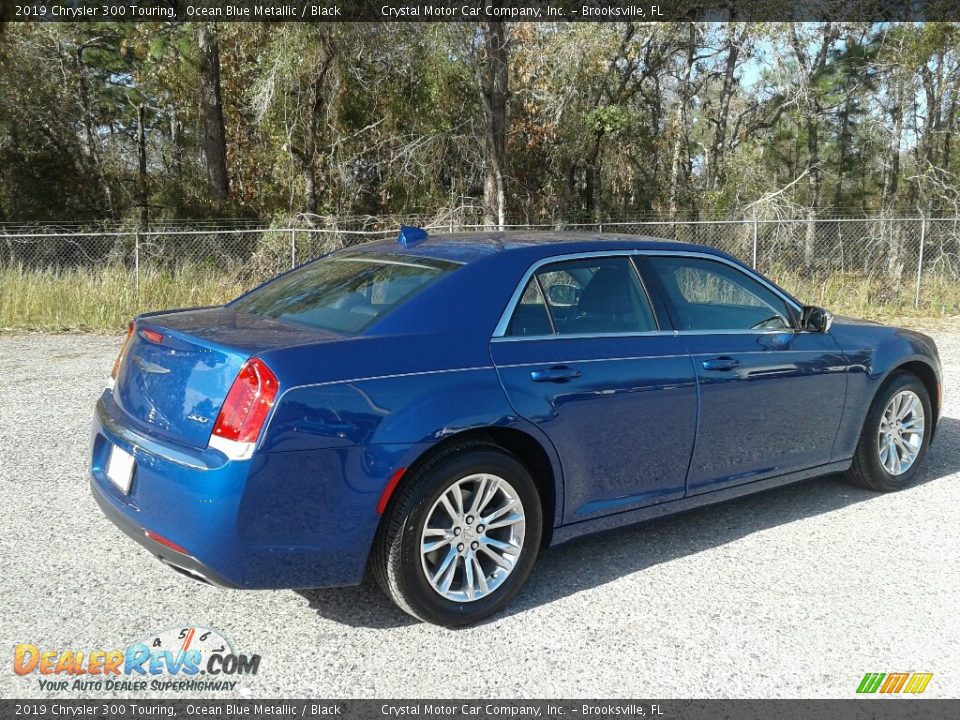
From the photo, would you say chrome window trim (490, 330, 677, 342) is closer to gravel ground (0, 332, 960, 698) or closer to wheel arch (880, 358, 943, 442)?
gravel ground (0, 332, 960, 698)

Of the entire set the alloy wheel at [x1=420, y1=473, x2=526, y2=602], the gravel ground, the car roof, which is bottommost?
the gravel ground

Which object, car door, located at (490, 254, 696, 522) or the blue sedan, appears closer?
the blue sedan

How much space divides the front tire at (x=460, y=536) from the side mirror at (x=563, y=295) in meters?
0.82

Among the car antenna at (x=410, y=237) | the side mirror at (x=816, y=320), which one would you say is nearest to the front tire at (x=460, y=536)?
the car antenna at (x=410, y=237)

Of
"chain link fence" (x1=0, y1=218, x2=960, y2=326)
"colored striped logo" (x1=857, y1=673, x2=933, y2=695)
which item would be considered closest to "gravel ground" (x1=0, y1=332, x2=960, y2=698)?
"colored striped logo" (x1=857, y1=673, x2=933, y2=695)

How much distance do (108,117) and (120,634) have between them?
2613 centimetres

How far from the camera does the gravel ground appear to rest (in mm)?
3504

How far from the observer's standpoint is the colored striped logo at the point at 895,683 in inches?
138

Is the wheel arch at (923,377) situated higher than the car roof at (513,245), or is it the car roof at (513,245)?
the car roof at (513,245)

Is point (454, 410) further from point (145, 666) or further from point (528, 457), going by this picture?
point (145, 666)

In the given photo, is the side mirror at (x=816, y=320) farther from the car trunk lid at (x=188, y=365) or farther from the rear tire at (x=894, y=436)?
the car trunk lid at (x=188, y=365)

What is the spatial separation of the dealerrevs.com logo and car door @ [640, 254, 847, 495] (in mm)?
2418

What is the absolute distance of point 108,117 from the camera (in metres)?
26.7

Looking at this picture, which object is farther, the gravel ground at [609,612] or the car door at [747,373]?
the car door at [747,373]
